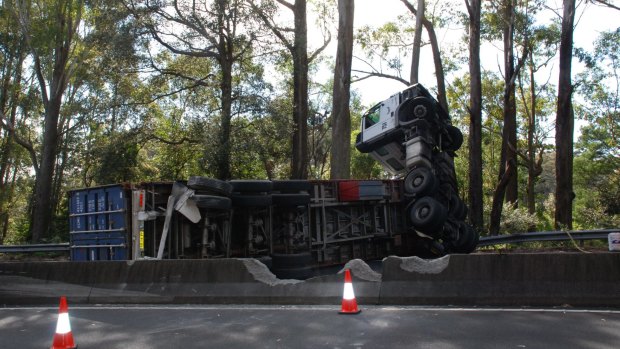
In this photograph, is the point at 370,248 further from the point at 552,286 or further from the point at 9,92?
the point at 9,92

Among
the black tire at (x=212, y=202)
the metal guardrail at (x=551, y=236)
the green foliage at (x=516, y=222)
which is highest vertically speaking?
the black tire at (x=212, y=202)

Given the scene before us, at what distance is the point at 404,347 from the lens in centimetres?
562

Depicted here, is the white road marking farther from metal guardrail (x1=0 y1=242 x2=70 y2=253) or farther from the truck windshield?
metal guardrail (x1=0 y1=242 x2=70 y2=253)

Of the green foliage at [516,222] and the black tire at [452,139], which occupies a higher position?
the black tire at [452,139]

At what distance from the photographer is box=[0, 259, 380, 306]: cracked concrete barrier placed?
8758mm

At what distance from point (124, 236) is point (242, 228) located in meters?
2.72

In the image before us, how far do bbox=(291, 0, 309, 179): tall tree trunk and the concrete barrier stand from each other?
58.2 feet

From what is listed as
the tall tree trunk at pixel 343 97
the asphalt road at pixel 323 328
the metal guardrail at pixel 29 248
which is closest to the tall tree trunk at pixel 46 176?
the metal guardrail at pixel 29 248

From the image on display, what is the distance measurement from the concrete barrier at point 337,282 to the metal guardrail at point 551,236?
6128mm

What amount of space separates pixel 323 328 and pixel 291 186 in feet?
22.0

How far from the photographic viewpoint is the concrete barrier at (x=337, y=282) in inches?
306

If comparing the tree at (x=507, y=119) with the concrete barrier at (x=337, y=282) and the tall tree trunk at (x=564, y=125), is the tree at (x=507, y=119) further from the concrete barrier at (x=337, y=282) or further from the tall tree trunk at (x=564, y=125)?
the concrete barrier at (x=337, y=282)

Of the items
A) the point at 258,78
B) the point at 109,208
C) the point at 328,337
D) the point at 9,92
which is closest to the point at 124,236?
the point at 109,208

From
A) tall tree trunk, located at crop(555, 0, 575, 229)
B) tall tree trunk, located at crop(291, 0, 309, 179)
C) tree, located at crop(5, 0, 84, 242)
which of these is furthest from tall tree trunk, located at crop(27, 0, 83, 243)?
tall tree trunk, located at crop(555, 0, 575, 229)
